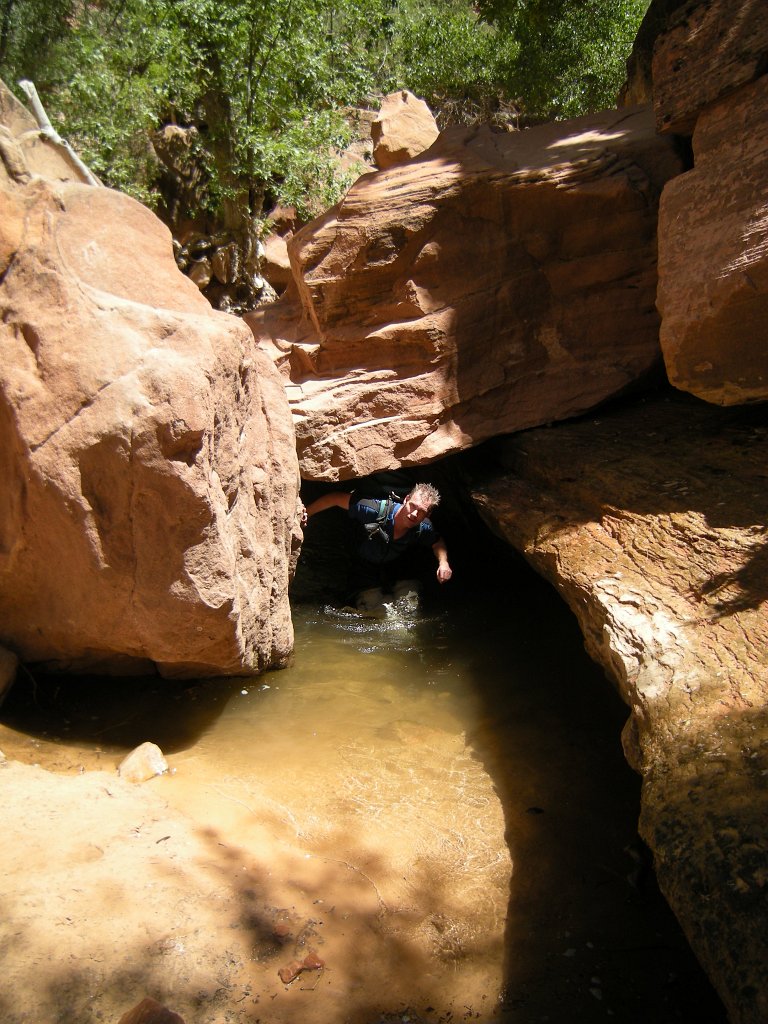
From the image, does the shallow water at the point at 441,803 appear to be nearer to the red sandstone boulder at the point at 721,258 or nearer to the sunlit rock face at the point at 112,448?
the sunlit rock face at the point at 112,448

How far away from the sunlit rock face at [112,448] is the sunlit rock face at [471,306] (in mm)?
1556

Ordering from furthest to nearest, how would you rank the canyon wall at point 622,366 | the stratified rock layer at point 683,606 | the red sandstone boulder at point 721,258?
the red sandstone boulder at point 721,258 → the canyon wall at point 622,366 → the stratified rock layer at point 683,606

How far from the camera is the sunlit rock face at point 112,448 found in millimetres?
2863

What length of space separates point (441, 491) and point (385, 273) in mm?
2081

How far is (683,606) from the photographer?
3.07 m

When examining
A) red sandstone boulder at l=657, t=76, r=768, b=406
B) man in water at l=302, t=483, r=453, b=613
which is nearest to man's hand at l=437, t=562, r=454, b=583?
man in water at l=302, t=483, r=453, b=613

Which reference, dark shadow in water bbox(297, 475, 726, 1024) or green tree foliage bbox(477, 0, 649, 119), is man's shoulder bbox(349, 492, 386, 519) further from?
green tree foliage bbox(477, 0, 649, 119)

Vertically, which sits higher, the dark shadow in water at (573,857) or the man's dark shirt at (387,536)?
the man's dark shirt at (387,536)

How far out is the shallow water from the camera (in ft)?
7.53

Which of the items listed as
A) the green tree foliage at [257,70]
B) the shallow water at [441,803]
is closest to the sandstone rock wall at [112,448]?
the shallow water at [441,803]

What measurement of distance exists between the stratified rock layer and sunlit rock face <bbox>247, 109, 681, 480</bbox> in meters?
0.41

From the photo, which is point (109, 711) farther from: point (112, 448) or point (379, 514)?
point (379, 514)

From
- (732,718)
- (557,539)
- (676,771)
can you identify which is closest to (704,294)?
(557,539)

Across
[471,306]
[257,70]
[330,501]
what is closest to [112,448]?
[330,501]
